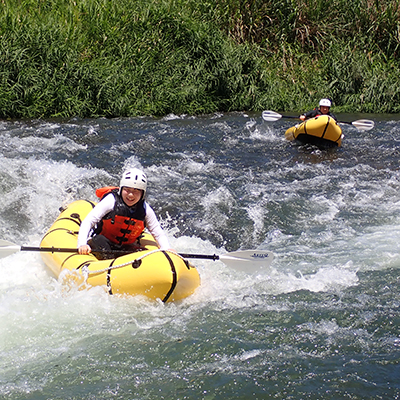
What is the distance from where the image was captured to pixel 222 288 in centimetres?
491

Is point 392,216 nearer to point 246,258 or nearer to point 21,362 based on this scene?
point 246,258

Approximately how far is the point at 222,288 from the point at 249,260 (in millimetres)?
329

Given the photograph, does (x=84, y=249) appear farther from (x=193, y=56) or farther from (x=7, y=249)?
(x=193, y=56)

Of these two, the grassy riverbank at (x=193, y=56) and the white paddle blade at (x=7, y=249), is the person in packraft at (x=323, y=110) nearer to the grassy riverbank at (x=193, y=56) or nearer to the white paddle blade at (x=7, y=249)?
the grassy riverbank at (x=193, y=56)

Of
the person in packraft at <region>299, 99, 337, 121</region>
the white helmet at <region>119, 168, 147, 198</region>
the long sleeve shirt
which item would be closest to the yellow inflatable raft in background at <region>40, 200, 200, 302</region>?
the long sleeve shirt

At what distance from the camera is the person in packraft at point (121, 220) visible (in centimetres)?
495

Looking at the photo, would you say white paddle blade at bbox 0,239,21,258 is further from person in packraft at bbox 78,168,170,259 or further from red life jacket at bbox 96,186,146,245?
red life jacket at bbox 96,186,146,245

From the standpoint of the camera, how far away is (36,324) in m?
4.13

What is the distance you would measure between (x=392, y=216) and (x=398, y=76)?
897 centimetres

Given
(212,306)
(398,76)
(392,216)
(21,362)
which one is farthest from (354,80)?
(21,362)

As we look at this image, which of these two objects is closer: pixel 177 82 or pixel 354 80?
pixel 177 82

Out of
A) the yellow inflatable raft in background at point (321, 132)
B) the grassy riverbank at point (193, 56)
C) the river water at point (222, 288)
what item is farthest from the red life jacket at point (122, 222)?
the grassy riverbank at point (193, 56)

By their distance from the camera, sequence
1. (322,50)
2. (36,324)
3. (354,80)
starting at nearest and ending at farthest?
1. (36,324)
2. (354,80)
3. (322,50)

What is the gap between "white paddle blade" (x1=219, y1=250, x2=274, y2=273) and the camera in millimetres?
4969
